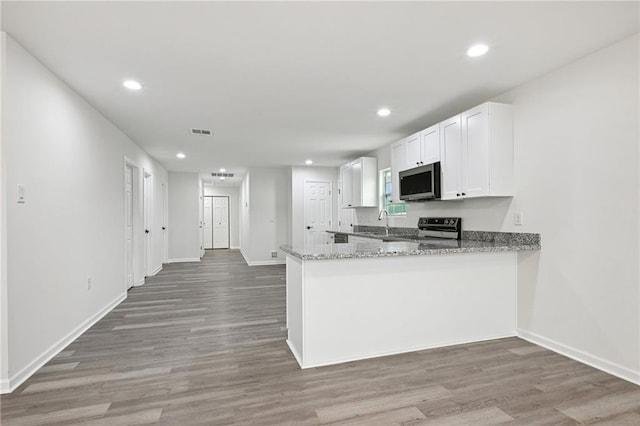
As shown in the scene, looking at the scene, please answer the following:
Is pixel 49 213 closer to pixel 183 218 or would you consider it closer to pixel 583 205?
pixel 583 205

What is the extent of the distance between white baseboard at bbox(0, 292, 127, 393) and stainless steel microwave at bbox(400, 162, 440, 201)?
392cm

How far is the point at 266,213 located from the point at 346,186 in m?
2.55

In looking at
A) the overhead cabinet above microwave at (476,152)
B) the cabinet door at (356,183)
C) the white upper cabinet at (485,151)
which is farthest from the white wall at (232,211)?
the white upper cabinet at (485,151)

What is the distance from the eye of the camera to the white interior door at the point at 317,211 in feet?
26.0

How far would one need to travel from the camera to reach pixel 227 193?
12.7 meters

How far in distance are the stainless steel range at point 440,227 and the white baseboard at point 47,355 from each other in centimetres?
397

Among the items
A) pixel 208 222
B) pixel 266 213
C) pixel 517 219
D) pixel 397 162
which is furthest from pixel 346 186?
pixel 208 222

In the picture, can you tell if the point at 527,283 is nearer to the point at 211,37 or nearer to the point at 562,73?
the point at 562,73

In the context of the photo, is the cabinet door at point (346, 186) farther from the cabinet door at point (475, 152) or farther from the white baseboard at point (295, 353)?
the white baseboard at point (295, 353)

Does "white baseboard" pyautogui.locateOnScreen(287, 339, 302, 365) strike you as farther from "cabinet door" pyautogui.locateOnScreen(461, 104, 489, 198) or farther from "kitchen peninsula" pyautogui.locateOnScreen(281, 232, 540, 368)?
"cabinet door" pyautogui.locateOnScreen(461, 104, 489, 198)

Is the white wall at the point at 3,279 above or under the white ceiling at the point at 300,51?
under

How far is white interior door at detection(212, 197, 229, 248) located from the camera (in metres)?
12.5

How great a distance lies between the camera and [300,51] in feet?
7.92

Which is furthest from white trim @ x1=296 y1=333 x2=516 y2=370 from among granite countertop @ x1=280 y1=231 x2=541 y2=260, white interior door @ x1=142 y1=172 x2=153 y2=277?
white interior door @ x1=142 y1=172 x2=153 y2=277
